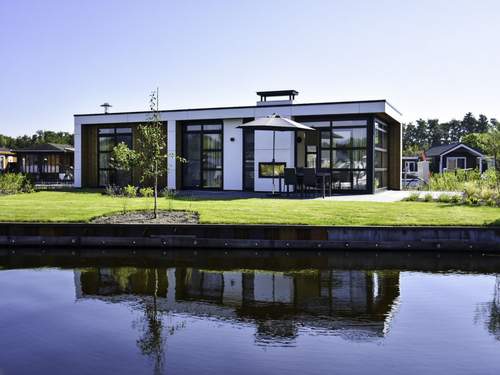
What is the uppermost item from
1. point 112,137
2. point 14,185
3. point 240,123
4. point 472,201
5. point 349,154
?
point 240,123

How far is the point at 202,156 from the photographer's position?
25219 millimetres

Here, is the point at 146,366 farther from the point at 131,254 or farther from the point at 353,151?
the point at 353,151

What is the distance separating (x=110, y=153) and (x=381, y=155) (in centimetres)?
1281

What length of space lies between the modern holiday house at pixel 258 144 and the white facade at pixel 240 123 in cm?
4

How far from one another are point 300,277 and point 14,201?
39.8ft

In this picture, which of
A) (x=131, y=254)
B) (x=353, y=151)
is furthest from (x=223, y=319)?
(x=353, y=151)

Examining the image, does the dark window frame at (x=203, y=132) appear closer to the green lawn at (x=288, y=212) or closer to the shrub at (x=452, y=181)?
the green lawn at (x=288, y=212)

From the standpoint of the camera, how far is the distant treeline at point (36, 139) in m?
80.2

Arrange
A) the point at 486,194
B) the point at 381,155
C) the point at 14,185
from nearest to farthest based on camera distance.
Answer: the point at 486,194
the point at 14,185
the point at 381,155

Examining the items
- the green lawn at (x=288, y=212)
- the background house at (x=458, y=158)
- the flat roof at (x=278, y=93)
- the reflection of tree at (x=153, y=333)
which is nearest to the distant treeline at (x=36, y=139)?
the background house at (x=458, y=158)

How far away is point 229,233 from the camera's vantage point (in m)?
12.7

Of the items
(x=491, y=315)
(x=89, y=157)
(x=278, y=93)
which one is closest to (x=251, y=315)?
(x=491, y=315)

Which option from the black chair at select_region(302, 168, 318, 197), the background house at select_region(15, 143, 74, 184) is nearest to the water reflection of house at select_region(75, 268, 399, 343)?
the black chair at select_region(302, 168, 318, 197)

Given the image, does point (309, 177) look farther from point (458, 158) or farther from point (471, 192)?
point (458, 158)
